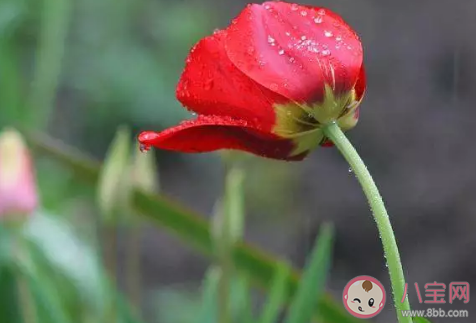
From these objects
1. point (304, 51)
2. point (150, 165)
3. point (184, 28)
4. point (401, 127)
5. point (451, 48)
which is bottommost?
point (304, 51)

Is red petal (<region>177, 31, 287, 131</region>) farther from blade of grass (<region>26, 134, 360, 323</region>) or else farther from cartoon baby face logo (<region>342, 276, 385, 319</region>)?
blade of grass (<region>26, 134, 360, 323</region>)

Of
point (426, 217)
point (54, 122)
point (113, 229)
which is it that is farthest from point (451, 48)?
point (113, 229)

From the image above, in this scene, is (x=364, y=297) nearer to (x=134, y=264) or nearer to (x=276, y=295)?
(x=276, y=295)

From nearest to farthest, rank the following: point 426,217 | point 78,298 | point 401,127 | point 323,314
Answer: point 323,314, point 78,298, point 426,217, point 401,127

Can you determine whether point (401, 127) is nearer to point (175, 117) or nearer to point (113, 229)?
point (175, 117)

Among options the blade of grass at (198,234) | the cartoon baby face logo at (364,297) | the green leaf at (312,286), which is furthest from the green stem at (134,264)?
the cartoon baby face logo at (364,297)

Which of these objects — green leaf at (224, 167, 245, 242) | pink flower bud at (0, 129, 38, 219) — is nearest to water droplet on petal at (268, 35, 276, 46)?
green leaf at (224, 167, 245, 242)

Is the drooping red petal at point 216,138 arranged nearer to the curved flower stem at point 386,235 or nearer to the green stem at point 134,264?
the curved flower stem at point 386,235

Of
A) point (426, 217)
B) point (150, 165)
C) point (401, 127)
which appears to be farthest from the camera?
point (401, 127)

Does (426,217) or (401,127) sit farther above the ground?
(401,127)
